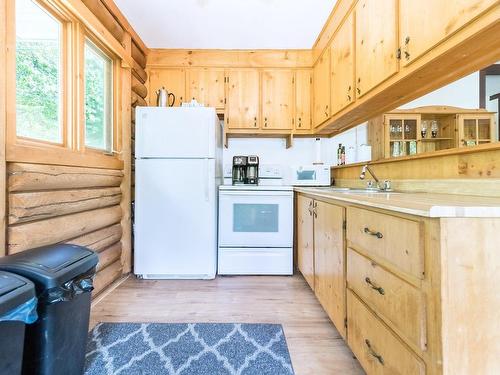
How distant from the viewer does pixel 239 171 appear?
2861 mm

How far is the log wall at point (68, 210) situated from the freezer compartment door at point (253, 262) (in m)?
0.99

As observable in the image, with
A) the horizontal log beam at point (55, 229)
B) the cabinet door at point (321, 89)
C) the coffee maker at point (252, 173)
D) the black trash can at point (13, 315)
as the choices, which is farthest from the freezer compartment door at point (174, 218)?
the black trash can at point (13, 315)

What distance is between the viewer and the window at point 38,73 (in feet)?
4.86

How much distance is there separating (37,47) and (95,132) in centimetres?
73

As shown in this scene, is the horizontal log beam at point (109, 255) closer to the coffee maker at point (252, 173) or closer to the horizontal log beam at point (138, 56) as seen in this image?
the coffee maker at point (252, 173)

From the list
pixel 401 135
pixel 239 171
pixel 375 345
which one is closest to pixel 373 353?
pixel 375 345

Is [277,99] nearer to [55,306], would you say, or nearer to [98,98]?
[98,98]

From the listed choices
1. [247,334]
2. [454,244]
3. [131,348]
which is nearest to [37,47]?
[131,348]

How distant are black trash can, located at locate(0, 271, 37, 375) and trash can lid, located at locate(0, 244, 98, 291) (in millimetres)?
92

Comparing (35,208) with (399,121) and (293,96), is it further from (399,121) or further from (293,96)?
(293,96)

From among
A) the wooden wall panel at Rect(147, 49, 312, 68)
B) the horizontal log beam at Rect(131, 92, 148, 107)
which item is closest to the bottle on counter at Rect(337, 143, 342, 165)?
the wooden wall panel at Rect(147, 49, 312, 68)

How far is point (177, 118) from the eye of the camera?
2.36 metres

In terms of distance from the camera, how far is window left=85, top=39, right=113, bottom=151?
2102 millimetres

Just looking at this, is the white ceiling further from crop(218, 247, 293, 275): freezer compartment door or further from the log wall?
crop(218, 247, 293, 275): freezer compartment door
